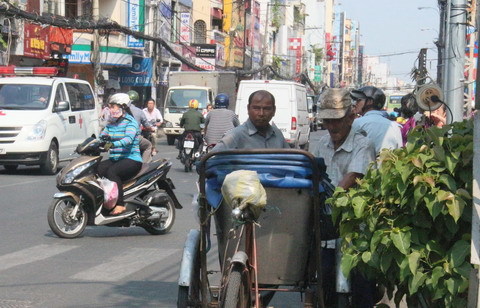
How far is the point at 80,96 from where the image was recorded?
21406 mm

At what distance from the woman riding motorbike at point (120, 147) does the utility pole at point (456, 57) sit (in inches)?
173

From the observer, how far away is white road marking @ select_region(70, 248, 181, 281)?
8953 millimetres

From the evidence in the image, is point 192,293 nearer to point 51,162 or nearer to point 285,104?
point 51,162

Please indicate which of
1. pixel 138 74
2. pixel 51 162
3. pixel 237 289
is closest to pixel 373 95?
pixel 237 289

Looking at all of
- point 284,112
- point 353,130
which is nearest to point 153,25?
point 284,112

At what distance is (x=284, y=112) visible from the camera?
2786 cm

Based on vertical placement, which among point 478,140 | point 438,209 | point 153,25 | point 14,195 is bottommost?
point 14,195

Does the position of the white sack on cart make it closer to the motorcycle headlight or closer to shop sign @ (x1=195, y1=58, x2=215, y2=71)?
the motorcycle headlight

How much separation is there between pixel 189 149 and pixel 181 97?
1508 centimetres

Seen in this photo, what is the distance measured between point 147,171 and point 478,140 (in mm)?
7374

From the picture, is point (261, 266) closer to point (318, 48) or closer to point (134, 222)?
point (134, 222)

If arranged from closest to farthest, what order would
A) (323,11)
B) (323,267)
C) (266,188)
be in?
(266,188)
(323,267)
(323,11)

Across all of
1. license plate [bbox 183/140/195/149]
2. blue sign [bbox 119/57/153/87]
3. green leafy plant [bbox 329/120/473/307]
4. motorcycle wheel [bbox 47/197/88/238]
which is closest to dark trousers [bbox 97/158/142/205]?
motorcycle wheel [bbox 47/197/88/238]

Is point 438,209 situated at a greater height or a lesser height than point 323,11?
lesser
